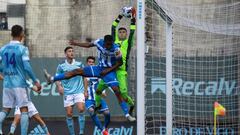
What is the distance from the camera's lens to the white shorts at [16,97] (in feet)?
31.2

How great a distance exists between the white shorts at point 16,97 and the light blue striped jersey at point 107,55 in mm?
1443

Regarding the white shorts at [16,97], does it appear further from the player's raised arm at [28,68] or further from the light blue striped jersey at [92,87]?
the light blue striped jersey at [92,87]

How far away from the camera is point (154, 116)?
40.5 feet

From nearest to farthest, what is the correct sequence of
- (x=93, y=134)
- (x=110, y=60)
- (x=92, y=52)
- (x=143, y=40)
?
1. (x=143, y=40)
2. (x=110, y=60)
3. (x=93, y=134)
4. (x=92, y=52)

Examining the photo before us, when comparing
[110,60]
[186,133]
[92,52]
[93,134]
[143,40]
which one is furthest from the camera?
[92,52]

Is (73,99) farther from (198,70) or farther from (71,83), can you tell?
(198,70)

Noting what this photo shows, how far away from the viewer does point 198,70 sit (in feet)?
46.4

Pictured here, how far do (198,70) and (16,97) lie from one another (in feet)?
19.1

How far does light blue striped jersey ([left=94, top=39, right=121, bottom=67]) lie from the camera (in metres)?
9.98

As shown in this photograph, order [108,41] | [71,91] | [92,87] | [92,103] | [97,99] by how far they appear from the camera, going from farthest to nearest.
Result: [71,91]
[92,87]
[92,103]
[97,99]
[108,41]

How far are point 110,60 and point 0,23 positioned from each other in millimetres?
15051

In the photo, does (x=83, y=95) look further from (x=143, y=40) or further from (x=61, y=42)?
(x=61, y=42)

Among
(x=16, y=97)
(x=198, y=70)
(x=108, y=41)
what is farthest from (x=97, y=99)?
(x=198, y=70)

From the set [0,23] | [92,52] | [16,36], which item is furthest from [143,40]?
[0,23]
